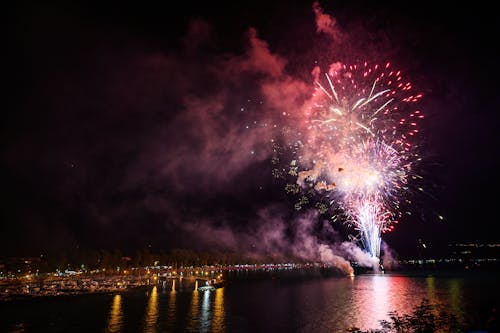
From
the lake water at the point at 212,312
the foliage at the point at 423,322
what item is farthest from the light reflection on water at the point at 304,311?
the foliage at the point at 423,322

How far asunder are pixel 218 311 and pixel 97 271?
93484 mm

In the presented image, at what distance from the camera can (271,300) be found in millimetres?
50125

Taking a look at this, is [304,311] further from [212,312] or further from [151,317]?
[151,317]

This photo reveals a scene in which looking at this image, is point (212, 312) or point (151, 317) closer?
point (151, 317)

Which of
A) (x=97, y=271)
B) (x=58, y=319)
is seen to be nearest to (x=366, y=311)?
(x=58, y=319)

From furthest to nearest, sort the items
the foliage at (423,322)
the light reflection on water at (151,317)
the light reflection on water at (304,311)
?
the light reflection on water at (304,311)
the light reflection on water at (151,317)
the foliage at (423,322)

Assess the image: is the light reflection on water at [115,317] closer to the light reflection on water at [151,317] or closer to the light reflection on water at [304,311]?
the light reflection on water at [304,311]

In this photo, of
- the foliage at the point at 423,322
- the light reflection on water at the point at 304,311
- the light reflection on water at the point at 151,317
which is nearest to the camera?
the foliage at the point at 423,322

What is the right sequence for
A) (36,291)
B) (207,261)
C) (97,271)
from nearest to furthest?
(36,291)
(97,271)
(207,261)

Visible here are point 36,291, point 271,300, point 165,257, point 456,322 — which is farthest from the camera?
point 165,257

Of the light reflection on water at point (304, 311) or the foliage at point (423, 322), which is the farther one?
the light reflection on water at point (304, 311)

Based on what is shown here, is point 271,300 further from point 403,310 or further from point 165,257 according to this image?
point 165,257

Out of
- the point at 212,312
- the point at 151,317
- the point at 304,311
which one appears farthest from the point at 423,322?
the point at 151,317

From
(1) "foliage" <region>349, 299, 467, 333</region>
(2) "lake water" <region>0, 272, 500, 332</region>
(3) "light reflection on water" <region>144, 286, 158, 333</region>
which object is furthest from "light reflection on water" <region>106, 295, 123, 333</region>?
(1) "foliage" <region>349, 299, 467, 333</region>
